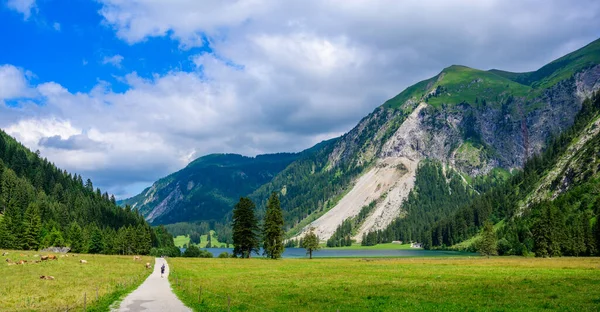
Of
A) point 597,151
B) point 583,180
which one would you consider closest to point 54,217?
point 583,180

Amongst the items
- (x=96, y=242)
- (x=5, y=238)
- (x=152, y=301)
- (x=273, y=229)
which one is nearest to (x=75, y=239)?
(x=96, y=242)

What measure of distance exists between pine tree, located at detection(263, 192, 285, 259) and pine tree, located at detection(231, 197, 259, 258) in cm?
324

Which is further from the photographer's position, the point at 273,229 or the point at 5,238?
the point at 5,238

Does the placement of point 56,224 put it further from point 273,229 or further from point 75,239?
point 273,229

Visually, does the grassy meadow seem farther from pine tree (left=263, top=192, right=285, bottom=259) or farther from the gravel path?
pine tree (left=263, top=192, right=285, bottom=259)

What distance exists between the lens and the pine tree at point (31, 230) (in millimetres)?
116250

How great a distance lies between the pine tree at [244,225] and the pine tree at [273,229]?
324cm

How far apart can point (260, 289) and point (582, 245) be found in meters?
108

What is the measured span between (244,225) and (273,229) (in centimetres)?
749

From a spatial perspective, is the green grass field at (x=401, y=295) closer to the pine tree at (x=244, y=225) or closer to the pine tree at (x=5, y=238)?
the pine tree at (x=244, y=225)

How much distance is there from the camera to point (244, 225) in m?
103

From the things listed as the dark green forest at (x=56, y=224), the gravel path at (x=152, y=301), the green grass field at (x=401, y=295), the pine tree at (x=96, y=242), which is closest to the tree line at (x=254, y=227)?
the green grass field at (x=401, y=295)

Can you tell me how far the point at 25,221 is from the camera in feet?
384

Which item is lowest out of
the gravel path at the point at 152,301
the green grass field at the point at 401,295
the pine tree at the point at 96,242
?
the green grass field at the point at 401,295
